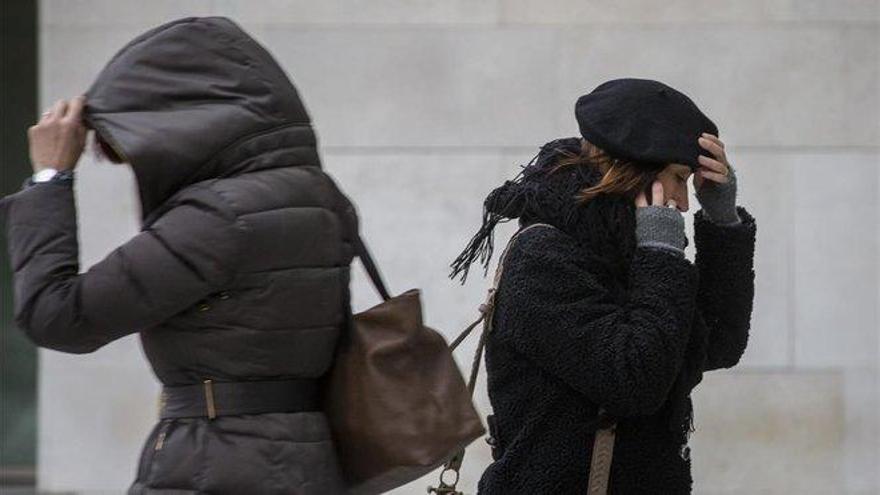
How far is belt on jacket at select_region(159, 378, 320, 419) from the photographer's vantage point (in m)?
3.19

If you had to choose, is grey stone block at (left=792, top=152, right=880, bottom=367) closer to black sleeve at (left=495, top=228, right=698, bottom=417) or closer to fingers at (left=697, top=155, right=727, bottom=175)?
fingers at (left=697, top=155, right=727, bottom=175)

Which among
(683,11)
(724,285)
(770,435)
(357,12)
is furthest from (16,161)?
(724,285)

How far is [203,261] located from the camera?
3105 millimetres

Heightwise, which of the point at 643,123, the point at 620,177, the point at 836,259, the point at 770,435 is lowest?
the point at 770,435

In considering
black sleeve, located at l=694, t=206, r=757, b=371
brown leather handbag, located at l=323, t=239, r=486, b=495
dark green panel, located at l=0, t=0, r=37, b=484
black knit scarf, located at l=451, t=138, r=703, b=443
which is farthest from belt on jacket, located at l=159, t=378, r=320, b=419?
dark green panel, located at l=0, t=0, r=37, b=484

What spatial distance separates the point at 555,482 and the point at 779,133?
3.51 metres

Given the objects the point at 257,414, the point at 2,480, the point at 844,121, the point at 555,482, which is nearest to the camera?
the point at 257,414

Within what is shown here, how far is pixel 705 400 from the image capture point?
665 cm

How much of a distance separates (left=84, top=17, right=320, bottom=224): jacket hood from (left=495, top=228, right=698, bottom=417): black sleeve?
1.68 ft

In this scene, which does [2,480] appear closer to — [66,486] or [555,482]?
[66,486]

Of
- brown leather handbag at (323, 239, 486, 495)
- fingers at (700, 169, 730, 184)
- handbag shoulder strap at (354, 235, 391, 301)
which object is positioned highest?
fingers at (700, 169, 730, 184)

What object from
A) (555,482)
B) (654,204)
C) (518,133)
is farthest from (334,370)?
(518,133)

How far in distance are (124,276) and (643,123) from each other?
1.05 meters

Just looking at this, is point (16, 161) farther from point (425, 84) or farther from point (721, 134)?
point (721, 134)
